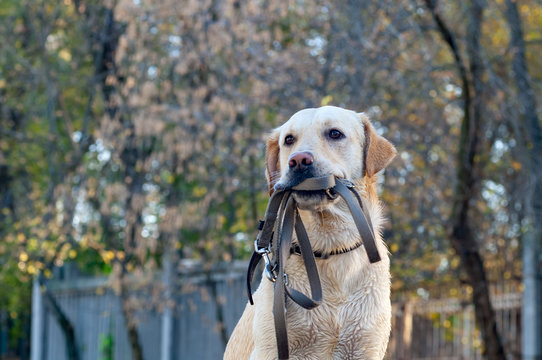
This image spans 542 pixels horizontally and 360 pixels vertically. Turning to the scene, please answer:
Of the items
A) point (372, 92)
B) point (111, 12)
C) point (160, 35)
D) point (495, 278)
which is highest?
point (111, 12)

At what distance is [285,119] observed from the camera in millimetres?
10688

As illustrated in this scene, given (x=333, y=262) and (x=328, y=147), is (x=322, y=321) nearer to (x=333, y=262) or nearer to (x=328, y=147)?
(x=333, y=262)

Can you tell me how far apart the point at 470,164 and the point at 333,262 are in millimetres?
6227

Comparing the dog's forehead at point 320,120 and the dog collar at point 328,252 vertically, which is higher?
the dog's forehead at point 320,120

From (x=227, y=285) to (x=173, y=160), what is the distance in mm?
2272

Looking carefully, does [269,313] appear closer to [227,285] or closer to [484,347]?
[484,347]

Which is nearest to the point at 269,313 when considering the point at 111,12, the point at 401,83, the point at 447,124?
the point at 401,83

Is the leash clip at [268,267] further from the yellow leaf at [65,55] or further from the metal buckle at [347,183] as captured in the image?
the yellow leaf at [65,55]

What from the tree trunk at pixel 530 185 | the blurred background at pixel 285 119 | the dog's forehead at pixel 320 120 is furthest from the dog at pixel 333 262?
the tree trunk at pixel 530 185

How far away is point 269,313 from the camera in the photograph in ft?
12.8

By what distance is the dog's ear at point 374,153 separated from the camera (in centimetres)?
430

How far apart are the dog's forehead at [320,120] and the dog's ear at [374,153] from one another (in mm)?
107

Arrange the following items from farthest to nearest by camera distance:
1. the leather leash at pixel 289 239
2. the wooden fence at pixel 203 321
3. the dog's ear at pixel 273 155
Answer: the wooden fence at pixel 203 321
the dog's ear at pixel 273 155
the leather leash at pixel 289 239

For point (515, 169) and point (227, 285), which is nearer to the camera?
point (515, 169)
